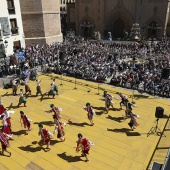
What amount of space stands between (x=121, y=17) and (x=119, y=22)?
1.43 meters

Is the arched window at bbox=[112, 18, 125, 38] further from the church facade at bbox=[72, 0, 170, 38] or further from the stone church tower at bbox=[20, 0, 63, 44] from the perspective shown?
the stone church tower at bbox=[20, 0, 63, 44]

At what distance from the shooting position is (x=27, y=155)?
33.0ft

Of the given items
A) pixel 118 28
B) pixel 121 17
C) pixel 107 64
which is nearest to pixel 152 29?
pixel 121 17

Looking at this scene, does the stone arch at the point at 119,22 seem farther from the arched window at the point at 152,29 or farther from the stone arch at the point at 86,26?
the arched window at the point at 152,29

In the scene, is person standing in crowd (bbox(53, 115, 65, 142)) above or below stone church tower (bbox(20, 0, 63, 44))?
below

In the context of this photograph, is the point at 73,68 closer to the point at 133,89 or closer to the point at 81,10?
the point at 133,89

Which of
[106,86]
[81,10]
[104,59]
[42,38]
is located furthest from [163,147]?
[81,10]

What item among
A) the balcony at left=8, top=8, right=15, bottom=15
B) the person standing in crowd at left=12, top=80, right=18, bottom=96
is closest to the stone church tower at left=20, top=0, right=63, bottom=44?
the balcony at left=8, top=8, right=15, bottom=15

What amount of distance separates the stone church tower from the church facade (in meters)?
11.9

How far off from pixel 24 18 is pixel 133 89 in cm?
2283

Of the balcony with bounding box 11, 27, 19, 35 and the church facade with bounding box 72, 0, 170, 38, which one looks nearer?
the balcony with bounding box 11, 27, 19, 35

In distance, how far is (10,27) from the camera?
28688 mm

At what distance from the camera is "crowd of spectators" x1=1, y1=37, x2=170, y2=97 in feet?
60.2

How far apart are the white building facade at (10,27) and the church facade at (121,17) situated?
18.9 metres
